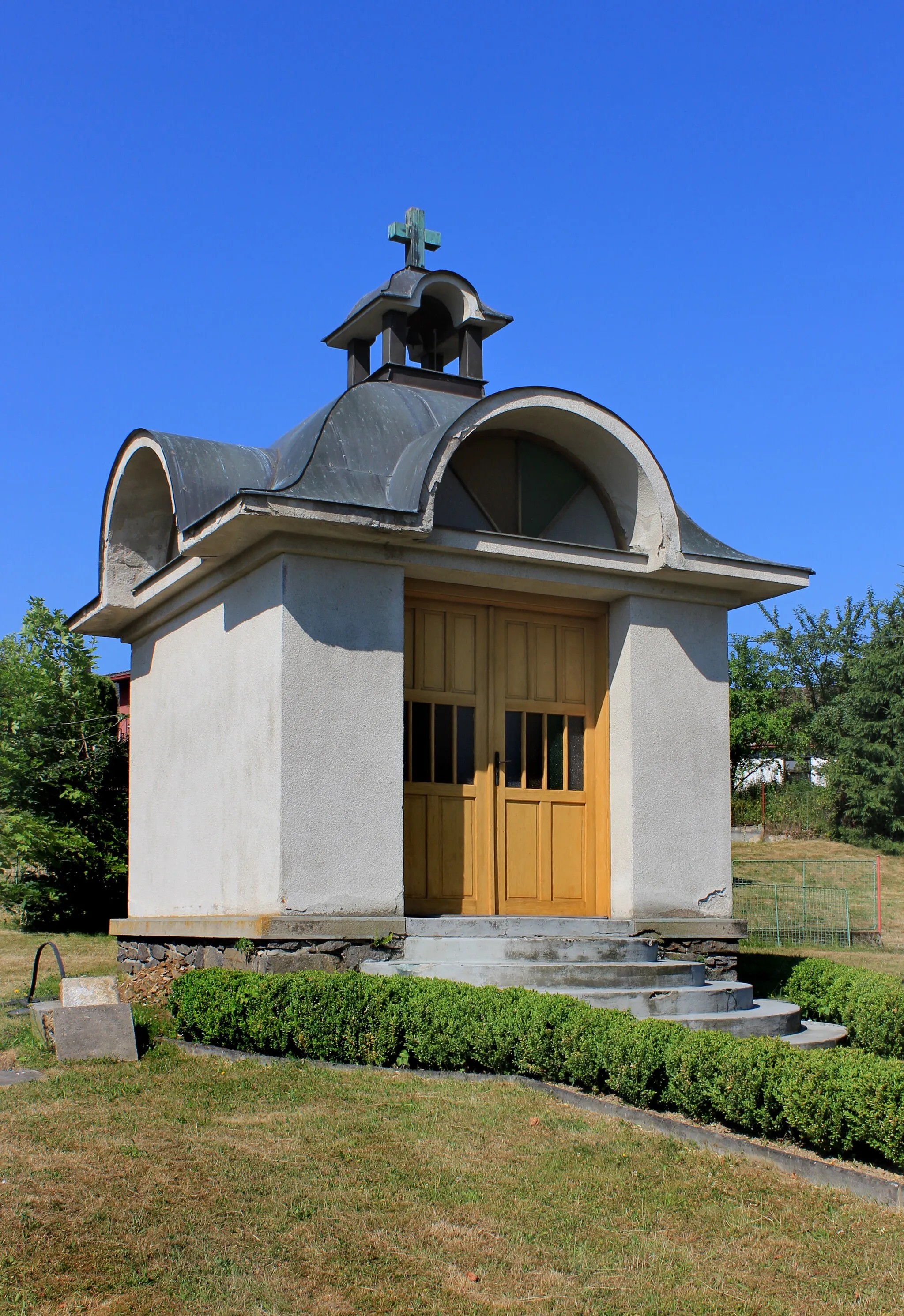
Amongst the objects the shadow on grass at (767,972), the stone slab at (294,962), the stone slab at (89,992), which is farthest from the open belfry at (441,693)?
the stone slab at (89,992)

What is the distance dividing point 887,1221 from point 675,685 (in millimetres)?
6201

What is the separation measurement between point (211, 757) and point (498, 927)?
3.08 meters

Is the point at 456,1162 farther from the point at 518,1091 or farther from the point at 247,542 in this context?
the point at 247,542

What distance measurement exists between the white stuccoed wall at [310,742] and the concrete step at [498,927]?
1.02ft

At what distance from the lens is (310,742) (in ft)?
30.0

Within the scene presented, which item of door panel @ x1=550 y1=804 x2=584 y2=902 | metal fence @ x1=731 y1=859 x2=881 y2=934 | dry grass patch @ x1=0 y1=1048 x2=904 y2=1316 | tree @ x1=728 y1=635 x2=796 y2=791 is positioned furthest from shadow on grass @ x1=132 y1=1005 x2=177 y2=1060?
tree @ x1=728 y1=635 x2=796 y2=791

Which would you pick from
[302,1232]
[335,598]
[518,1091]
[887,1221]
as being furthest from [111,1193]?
[335,598]

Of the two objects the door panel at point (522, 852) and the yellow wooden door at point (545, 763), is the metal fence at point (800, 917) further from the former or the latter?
the door panel at point (522, 852)

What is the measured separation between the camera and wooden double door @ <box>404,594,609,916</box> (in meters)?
10.3

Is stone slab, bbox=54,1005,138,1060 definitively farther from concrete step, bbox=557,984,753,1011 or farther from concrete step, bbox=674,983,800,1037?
concrete step, bbox=674,983,800,1037

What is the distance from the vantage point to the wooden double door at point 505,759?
33.7ft

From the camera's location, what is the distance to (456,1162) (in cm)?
557

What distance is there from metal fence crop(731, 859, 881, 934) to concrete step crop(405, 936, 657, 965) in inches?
499

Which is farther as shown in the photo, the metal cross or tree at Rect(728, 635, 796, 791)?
tree at Rect(728, 635, 796, 791)
